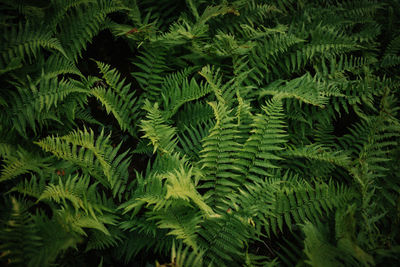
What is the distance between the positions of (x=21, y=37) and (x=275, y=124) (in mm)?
2790

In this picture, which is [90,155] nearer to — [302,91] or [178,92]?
[178,92]

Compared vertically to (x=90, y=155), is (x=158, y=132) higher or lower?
higher

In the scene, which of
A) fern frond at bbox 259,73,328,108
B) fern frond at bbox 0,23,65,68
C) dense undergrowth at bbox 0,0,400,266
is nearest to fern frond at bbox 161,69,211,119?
dense undergrowth at bbox 0,0,400,266

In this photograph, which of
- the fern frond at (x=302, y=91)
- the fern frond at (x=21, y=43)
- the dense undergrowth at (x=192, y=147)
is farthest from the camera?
the fern frond at (x=302, y=91)

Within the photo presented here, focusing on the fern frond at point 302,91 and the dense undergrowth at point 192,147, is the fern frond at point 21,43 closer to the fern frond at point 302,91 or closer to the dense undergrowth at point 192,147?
the dense undergrowth at point 192,147

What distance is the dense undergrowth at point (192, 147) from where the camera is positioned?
2031mm

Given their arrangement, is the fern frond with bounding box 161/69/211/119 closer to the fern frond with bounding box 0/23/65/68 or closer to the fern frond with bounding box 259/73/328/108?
the fern frond with bounding box 259/73/328/108

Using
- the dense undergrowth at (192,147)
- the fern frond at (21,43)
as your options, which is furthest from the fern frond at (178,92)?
the fern frond at (21,43)

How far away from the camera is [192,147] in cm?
274

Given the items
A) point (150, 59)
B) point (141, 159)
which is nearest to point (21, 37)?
point (150, 59)

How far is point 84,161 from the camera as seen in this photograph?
7.51 ft

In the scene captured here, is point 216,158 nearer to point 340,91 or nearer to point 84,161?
point 84,161

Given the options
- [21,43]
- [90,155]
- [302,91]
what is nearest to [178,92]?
[90,155]

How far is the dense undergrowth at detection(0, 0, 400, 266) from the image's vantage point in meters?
2.03
